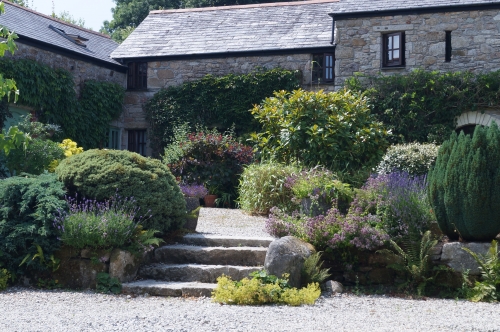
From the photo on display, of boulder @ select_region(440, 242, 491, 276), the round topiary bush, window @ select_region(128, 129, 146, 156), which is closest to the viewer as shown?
boulder @ select_region(440, 242, 491, 276)

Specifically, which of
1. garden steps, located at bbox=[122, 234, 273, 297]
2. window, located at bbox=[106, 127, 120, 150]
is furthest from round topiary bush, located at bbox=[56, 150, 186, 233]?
window, located at bbox=[106, 127, 120, 150]

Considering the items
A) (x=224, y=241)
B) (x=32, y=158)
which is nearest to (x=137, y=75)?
(x=32, y=158)

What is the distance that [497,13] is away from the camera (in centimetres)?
1545

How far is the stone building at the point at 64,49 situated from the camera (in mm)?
15938

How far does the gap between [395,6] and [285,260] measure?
10.1 m

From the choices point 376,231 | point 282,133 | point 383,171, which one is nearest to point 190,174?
point 282,133

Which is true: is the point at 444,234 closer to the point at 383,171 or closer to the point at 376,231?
the point at 376,231

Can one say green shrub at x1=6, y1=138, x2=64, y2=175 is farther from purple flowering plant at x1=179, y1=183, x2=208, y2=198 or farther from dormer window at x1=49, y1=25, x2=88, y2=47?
dormer window at x1=49, y1=25, x2=88, y2=47

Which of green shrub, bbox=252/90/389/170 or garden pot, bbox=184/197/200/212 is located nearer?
garden pot, bbox=184/197/200/212

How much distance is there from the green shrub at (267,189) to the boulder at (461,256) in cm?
388

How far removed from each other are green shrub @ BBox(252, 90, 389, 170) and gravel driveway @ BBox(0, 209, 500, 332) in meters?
5.62

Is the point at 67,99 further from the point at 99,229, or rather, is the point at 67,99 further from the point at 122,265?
the point at 122,265

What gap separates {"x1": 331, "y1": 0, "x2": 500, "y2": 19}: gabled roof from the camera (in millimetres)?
15456

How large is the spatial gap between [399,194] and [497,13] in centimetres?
840
